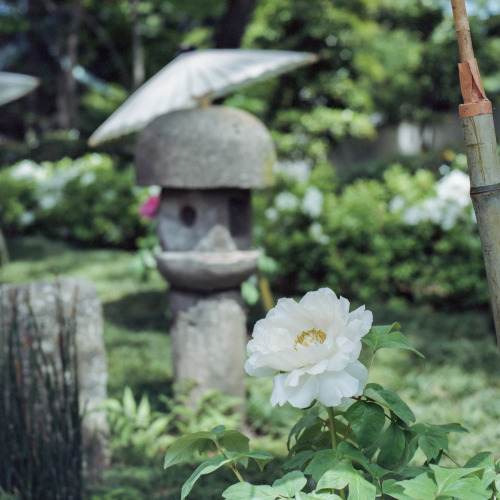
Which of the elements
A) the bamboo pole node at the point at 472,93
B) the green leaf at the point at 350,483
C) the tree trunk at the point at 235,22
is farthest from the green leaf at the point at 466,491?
the tree trunk at the point at 235,22

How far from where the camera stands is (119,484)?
2393 millimetres

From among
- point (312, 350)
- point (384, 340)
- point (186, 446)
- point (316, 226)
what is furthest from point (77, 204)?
point (312, 350)

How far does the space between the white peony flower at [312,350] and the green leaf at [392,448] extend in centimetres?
16

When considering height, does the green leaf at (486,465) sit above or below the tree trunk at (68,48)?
below

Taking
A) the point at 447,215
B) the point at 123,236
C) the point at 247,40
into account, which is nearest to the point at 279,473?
the point at 447,215

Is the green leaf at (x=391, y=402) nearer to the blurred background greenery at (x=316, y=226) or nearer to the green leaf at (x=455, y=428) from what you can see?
the green leaf at (x=455, y=428)

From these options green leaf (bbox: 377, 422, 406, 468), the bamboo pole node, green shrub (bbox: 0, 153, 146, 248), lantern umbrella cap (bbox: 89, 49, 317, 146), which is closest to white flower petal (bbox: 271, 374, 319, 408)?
green leaf (bbox: 377, 422, 406, 468)

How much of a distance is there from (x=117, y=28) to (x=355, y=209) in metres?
14.7

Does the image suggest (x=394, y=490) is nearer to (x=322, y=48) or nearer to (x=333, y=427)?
(x=333, y=427)

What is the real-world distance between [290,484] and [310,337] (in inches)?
10.6

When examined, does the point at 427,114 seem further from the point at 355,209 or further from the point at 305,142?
the point at 355,209

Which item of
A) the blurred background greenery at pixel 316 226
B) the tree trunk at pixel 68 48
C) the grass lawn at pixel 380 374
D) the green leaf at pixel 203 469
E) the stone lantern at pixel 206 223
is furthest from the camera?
the tree trunk at pixel 68 48

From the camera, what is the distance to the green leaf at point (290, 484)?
3.58 ft

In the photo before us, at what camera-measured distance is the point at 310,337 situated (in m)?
1.16
